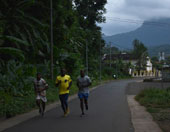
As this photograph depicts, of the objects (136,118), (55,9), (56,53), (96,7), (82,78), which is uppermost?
(96,7)

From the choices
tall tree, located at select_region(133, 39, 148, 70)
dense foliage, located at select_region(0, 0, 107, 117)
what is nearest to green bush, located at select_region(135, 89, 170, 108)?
dense foliage, located at select_region(0, 0, 107, 117)

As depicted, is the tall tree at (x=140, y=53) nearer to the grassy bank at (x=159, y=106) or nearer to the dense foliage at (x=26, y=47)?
the dense foliage at (x=26, y=47)

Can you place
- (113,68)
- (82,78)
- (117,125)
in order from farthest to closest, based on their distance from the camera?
(113,68)
(82,78)
(117,125)

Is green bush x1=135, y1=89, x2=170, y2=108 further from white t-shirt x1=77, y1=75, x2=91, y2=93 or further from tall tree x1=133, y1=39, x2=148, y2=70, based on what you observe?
tall tree x1=133, y1=39, x2=148, y2=70

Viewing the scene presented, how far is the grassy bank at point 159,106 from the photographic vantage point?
9752 mm

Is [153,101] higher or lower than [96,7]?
lower

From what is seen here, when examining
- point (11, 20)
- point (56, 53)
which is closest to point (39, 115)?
point (11, 20)

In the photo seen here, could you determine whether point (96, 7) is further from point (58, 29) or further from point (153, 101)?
point (153, 101)

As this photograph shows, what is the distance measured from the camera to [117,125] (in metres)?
9.28

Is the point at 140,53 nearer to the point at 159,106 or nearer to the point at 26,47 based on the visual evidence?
the point at 26,47

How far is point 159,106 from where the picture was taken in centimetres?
1381

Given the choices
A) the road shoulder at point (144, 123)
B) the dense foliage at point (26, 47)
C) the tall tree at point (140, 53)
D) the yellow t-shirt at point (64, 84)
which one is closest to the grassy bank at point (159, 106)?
the road shoulder at point (144, 123)

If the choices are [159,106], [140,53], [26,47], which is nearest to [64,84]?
[159,106]

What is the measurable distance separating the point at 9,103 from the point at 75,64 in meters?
20.5
